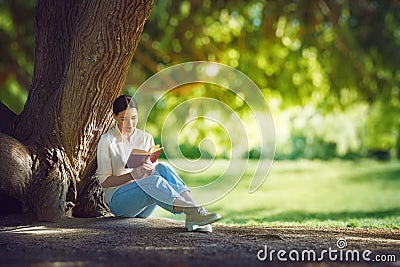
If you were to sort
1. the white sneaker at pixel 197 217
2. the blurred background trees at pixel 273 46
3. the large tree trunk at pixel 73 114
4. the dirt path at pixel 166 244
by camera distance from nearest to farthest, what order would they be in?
the dirt path at pixel 166 244 → the white sneaker at pixel 197 217 → the large tree trunk at pixel 73 114 → the blurred background trees at pixel 273 46

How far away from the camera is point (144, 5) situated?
6074 mm

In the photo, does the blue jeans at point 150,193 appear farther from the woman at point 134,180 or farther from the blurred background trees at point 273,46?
the blurred background trees at point 273,46

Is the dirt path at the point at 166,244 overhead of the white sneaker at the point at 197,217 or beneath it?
beneath

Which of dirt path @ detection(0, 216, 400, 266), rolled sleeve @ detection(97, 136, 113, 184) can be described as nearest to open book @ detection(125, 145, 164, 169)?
rolled sleeve @ detection(97, 136, 113, 184)

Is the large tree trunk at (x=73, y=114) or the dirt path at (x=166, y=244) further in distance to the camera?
the large tree trunk at (x=73, y=114)

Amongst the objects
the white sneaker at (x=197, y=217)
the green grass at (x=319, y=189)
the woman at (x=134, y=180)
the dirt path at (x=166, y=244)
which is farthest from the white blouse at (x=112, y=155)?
the green grass at (x=319, y=189)

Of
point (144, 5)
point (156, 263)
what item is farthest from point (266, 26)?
point (156, 263)

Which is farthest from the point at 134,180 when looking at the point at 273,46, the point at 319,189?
the point at 319,189

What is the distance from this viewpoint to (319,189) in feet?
70.5

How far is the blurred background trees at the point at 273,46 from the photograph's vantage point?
11820mm

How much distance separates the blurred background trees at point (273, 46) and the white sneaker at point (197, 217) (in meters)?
6.63

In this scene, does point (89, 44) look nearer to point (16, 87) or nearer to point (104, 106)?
point (104, 106)

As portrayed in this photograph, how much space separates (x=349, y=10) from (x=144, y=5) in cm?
676

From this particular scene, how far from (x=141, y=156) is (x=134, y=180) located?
0.68 feet
